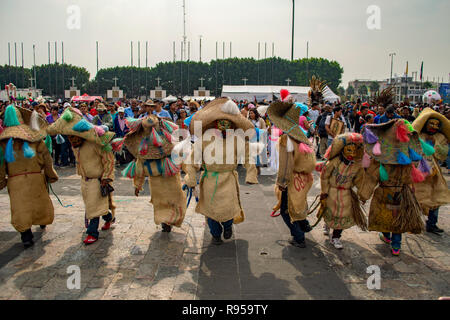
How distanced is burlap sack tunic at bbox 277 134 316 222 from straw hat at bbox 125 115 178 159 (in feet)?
4.78

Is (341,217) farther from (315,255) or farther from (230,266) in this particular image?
(230,266)

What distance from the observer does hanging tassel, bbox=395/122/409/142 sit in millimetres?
4102

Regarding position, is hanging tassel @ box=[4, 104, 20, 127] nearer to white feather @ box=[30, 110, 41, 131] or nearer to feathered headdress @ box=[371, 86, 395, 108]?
white feather @ box=[30, 110, 41, 131]

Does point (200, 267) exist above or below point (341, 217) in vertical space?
below

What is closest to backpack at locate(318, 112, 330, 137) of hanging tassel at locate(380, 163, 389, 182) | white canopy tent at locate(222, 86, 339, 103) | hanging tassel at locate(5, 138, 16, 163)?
hanging tassel at locate(380, 163, 389, 182)

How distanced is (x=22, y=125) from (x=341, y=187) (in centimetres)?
408

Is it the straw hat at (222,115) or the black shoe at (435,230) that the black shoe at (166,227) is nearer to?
the straw hat at (222,115)

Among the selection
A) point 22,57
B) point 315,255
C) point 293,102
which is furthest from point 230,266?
point 22,57

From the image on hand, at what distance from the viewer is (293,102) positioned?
14.3 ft

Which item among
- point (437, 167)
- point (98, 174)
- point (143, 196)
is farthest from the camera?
point (143, 196)

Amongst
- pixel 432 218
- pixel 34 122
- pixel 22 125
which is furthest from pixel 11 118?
pixel 432 218

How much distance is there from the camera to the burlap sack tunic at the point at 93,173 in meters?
4.60

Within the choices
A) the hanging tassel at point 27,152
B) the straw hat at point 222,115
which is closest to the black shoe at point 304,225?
the straw hat at point 222,115

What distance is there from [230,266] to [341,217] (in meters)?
1.50
